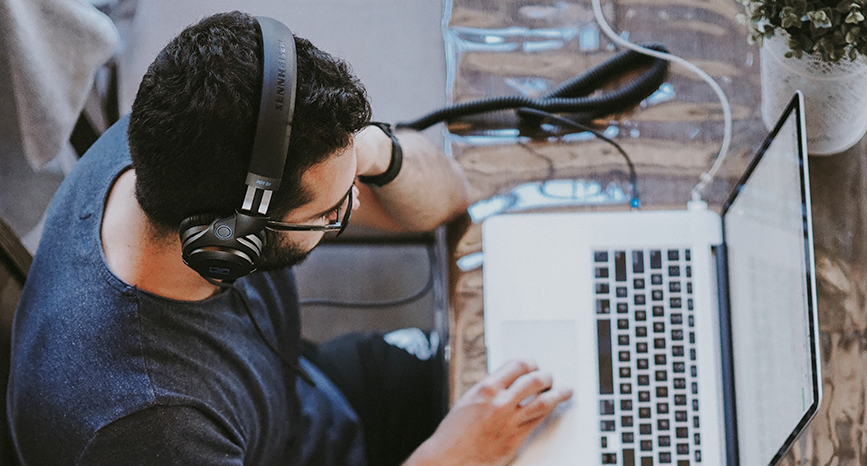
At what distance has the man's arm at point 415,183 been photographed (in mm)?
997

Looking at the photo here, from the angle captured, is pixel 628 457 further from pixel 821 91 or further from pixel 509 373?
pixel 821 91

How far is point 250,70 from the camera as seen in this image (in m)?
0.66

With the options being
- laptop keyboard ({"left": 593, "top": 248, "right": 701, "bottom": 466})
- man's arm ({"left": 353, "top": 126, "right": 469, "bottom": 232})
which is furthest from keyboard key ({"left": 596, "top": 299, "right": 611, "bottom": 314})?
man's arm ({"left": 353, "top": 126, "right": 469, "bottom": 232})

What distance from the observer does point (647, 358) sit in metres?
0.94

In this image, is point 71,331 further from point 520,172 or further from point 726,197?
point 726,197

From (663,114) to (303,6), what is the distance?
735mm

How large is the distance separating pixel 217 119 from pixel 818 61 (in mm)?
682

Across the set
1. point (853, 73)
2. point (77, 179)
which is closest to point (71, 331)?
point (77, 179)

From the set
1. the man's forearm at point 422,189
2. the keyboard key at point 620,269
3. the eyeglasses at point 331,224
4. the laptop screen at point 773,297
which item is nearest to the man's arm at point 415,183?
the man's forearm at point 422,189

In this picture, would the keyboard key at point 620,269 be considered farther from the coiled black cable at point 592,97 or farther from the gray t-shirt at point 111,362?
the gray t-shirt at point 111,362

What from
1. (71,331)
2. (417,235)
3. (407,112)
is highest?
(407,112)

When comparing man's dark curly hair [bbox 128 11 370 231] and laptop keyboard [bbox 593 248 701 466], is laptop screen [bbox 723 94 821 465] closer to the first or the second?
laptop keyboard [bbox 593 248 701 466]

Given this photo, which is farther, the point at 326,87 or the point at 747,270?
the point at 747,270

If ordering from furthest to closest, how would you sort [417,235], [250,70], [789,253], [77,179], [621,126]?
[417,235] → [621,126] → [77,179] → [789,253] → [250,70]
